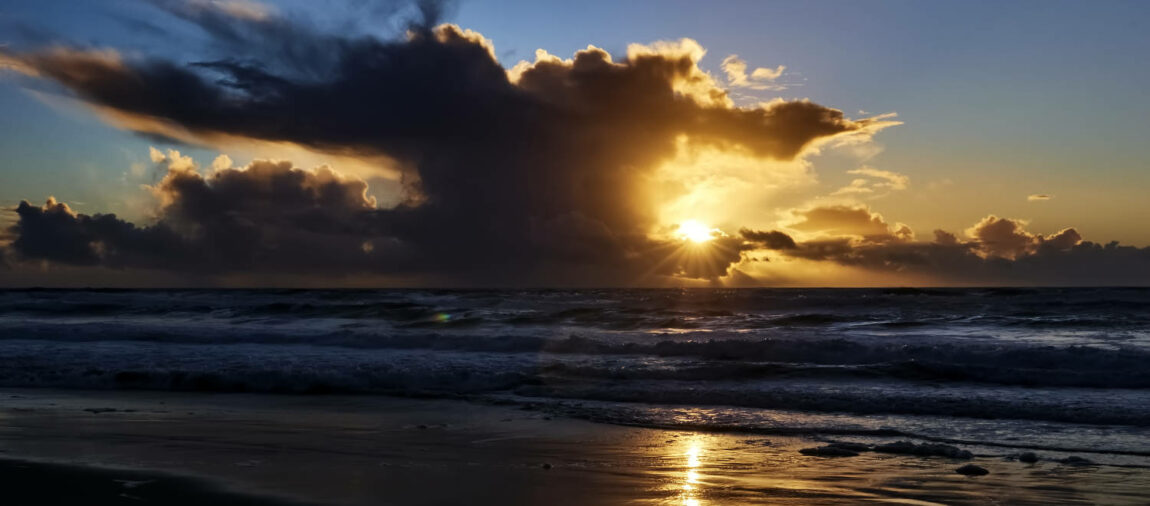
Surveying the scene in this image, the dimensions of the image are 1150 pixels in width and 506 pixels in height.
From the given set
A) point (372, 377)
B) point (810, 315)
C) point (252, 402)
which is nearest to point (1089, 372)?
point (372, 377)

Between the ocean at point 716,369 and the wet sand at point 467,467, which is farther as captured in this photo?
the ocean at point 716,369

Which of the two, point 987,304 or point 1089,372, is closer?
point 1089,372

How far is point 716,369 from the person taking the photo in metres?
15.5

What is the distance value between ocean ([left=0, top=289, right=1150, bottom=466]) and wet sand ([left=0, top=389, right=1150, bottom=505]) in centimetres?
128

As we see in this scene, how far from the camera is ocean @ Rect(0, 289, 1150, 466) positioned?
33.9 feet

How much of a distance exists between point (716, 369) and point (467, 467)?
8.92m

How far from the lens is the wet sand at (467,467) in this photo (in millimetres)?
6395

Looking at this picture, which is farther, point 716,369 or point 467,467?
point 716,369

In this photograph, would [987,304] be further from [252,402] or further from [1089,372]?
[252,402]

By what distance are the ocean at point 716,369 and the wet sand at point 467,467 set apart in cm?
128

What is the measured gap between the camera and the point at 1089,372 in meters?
15.1

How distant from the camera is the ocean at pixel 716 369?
10320 mm

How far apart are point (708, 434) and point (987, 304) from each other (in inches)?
1389

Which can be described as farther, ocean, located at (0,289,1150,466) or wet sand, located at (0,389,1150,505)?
ocean, located at (0,289,1150,466)
